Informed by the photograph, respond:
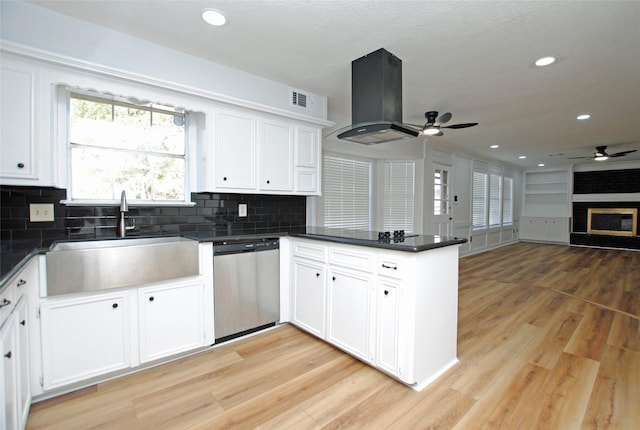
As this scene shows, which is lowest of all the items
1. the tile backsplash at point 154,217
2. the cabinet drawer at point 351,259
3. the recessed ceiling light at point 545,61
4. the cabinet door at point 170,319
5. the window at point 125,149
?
the cabinet door at point 170,319

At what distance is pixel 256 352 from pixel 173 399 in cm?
71

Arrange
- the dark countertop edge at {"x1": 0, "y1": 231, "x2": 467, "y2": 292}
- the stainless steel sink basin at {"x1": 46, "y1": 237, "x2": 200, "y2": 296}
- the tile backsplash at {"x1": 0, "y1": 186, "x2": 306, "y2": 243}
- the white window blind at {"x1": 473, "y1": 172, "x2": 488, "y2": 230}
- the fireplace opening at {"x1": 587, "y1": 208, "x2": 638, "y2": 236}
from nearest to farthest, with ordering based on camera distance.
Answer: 1. the dark countertop edge at {"x1": 0, "y1": 231, "x2": 467, "y2": 292}
2. the stainless steel sink basin at {"x1": 46, "y1": 237, "x2": 200, "y2": 296}
3. the tile backsplash at {"x1": 0, "y1": 186, "x2": 306, "y2": 243}
4. the white window blind at {"x1": 473, "y1": 172, "x2": 488, "y2": 230}
5. the fireplace opening at {"x1": 587, "y1": 208, "x2": 638, "y2": 236}

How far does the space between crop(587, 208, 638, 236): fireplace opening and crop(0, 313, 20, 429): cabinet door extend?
11.8 m

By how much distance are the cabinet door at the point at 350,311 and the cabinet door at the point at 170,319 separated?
1.10m

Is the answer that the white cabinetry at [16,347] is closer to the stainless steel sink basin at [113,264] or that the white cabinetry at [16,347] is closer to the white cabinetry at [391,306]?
the stainless steel sink basin at [113,264]

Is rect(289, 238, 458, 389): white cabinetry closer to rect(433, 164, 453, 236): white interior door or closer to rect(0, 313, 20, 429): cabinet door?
rect(0, 313, 20, 429): cabinet door

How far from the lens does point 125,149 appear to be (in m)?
2.68

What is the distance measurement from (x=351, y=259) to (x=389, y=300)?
1.44 ft

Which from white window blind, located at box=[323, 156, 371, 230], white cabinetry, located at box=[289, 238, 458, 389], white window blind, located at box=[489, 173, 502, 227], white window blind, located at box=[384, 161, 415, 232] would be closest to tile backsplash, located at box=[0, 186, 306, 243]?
white window blind, located at box=[323, 156, 371, 230]

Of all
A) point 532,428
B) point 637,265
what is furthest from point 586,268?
point 532,428

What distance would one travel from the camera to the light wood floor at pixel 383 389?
1.74 meters

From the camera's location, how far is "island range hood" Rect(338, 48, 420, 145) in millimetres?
2377

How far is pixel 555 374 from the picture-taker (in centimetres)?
222

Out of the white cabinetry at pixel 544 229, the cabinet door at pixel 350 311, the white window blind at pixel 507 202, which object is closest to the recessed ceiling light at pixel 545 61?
the cabinet door at pixel 350 311
